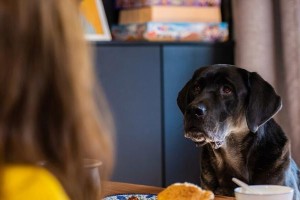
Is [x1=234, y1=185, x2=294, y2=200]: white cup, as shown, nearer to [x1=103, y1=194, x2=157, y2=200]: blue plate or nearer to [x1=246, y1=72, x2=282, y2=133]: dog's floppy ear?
[x1=103, y1=194, x2=157, y2=200]: blue plate

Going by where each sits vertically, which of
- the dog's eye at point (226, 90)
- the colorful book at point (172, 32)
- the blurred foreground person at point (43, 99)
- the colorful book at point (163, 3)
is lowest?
the dog's eye at point (226, 90)

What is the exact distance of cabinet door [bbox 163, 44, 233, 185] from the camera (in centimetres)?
309

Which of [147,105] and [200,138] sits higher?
[200,138]

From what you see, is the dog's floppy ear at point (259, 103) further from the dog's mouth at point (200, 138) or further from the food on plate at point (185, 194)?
the food on plate at point (185, 194)

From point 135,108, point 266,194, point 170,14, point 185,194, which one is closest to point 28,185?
point 266,194

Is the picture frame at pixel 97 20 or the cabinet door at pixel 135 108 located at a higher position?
the picture frame at pixel 97 20

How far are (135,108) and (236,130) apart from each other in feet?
Answer: 3.92

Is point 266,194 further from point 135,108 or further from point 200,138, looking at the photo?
point 135,108

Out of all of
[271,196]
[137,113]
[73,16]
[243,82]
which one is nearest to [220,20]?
[137,113]

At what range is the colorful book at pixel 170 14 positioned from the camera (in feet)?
10.1

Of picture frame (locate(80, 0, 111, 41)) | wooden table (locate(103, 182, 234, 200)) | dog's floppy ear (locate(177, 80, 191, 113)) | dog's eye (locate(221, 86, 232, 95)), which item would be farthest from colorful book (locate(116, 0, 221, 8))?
wooden table (locate(103, 182, 234, 200))

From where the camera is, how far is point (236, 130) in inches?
75.7

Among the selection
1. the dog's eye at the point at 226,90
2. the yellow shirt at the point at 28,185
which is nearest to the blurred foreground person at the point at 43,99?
the yellow shirt at the point at 28,185

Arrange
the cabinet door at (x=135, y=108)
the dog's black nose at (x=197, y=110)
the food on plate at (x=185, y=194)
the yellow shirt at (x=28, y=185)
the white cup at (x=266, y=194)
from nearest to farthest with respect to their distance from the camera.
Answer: the yellow shirt at (x=28, y=185) → the white cup at (x=266, y=194) → the food on plate at (x=185, y=194) → the dog's black nose at (x=197, y=110) → the cabinet door at (x=135, y=108)
